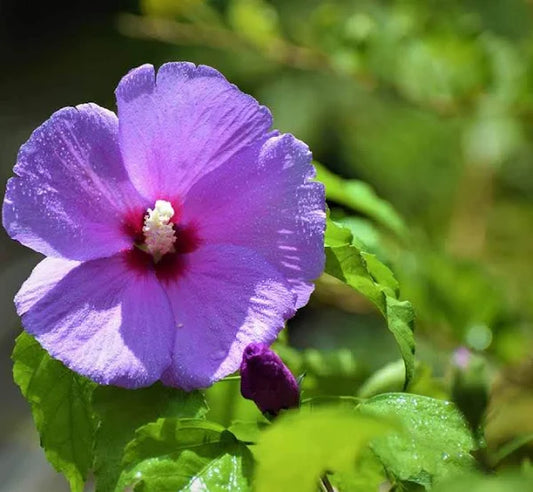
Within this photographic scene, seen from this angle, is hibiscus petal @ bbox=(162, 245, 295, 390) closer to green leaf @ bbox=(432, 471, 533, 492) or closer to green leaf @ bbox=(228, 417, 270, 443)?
green leaf @ bbox=(228, 417, 270, 443)

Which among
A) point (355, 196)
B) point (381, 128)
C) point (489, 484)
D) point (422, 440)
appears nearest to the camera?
point (489, 484)

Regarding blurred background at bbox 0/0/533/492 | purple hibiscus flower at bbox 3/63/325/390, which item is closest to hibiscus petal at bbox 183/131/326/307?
purple hibiscus flower at bbox 3/63/325/390

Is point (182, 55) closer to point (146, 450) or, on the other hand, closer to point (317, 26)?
point (317, 26)

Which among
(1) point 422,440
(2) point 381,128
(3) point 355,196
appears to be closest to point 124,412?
(1) point 422,440

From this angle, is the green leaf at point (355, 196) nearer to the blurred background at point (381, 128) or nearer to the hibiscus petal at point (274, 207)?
the blurred background at point (381, 128)

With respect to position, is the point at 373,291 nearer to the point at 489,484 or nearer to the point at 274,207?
the point at 274,207

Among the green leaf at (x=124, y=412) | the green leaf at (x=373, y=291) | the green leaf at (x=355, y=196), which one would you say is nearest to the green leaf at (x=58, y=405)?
the green leaf at (x=124, y=412)

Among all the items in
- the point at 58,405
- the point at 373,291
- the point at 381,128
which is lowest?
the point at 381,128
